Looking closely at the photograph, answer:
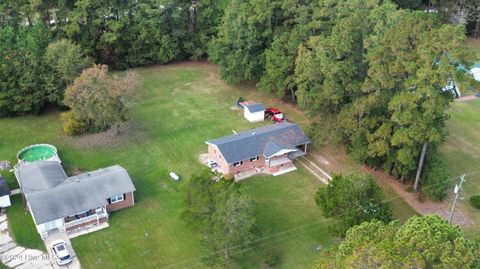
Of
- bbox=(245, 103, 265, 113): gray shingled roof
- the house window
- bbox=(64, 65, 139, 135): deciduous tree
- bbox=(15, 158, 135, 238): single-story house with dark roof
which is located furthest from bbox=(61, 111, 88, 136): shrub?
bbox=(245, 103, 265, 113): gray shingled roof

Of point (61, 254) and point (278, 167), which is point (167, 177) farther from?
point (61, 254)

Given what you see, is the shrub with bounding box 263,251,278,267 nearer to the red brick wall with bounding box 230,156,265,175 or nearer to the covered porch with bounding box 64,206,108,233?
the red brick wall with bounding box 230,156,265,175

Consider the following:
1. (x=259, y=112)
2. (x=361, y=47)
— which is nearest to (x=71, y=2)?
(x=259, y=112)

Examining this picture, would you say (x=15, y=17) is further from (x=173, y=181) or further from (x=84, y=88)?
(x=173, y=181)

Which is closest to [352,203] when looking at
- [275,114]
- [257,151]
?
[257,151]

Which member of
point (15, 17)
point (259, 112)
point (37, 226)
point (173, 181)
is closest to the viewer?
point (37, 226)

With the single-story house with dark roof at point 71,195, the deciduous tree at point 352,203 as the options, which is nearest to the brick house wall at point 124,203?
the single-story house with dark roof at point 71,195

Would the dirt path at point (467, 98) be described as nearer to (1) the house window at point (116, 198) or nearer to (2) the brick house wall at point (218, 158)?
(2) the brick house wall at point (218, 158)
